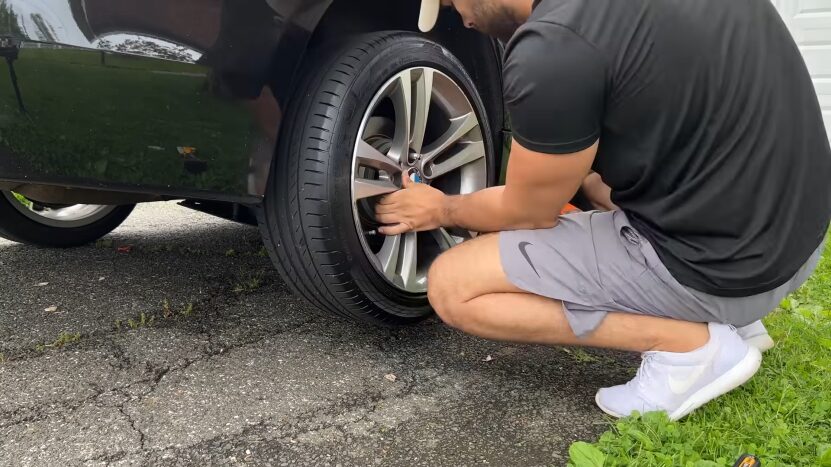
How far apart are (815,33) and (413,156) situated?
4832 mm

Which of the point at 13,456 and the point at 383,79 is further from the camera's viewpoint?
the point at 383,79

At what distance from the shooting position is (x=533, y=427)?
1.60 m

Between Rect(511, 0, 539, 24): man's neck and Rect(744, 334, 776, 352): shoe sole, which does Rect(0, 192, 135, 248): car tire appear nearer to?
Rect(511, 0, 539, 24): man's neck

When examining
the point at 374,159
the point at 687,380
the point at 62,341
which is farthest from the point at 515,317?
the point at 62,341

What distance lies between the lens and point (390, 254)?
194 cm

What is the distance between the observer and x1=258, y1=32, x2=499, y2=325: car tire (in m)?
1.70

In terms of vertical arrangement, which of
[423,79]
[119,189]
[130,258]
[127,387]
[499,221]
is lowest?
[130,258]

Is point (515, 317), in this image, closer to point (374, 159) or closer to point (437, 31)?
point (374, 159)

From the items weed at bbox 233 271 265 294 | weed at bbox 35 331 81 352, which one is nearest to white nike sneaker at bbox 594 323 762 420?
weed at bbox 233 271 265 294

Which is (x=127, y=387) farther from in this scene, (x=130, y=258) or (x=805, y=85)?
(x=805, y=85)

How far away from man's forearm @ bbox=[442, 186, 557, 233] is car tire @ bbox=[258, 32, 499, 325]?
262mm

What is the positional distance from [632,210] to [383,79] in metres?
0.70

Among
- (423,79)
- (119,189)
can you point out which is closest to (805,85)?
(423,79)

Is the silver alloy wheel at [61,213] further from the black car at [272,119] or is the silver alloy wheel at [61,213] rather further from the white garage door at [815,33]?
the white garage door at [815,33]
